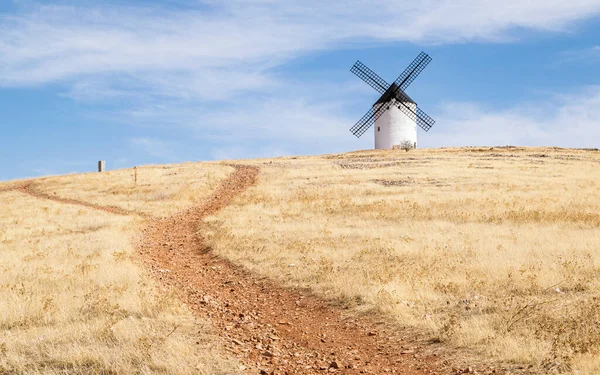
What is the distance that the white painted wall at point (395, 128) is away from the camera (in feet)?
244

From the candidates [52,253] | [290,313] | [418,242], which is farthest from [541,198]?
[52,253]

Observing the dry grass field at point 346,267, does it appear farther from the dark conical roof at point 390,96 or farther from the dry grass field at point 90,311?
the dark conical roof at point 390,96

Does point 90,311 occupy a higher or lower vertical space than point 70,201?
lower

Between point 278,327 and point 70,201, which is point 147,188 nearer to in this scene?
point 70,201

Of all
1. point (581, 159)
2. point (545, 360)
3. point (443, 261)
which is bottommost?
point (545, 360)

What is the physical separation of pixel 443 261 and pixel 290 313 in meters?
5.74

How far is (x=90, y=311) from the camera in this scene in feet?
40.8

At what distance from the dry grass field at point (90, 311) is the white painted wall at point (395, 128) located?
51774mm

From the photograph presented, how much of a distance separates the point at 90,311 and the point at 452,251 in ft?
37.1

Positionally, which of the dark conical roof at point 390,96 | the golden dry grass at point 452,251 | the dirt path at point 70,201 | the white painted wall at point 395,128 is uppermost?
the dark conical roof at point 390,96

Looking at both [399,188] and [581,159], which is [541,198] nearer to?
[399,188]

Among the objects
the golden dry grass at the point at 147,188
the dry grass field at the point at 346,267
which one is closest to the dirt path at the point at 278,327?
the dry grass field at the point at 346,267

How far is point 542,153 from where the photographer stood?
64.2 metres

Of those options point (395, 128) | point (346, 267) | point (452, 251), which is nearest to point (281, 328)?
point (346, 267)
